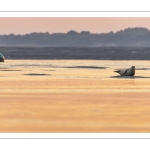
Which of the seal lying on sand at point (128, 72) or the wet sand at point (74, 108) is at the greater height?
the seal lying on sand at point (128, 72)

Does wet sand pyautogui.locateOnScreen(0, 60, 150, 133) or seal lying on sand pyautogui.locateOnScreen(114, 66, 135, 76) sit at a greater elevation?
seal lying on sand pyautogui.locateOnScreen(114, 66, 135, 76)

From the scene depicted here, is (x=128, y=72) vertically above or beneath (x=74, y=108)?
above

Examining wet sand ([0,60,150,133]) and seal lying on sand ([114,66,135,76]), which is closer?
wet sand ([0,60,150,133])

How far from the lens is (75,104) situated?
22.8m

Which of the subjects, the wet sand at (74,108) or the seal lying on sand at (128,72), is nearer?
the wet sand at (74,108)

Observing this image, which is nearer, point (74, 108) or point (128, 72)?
point (74, 108)
